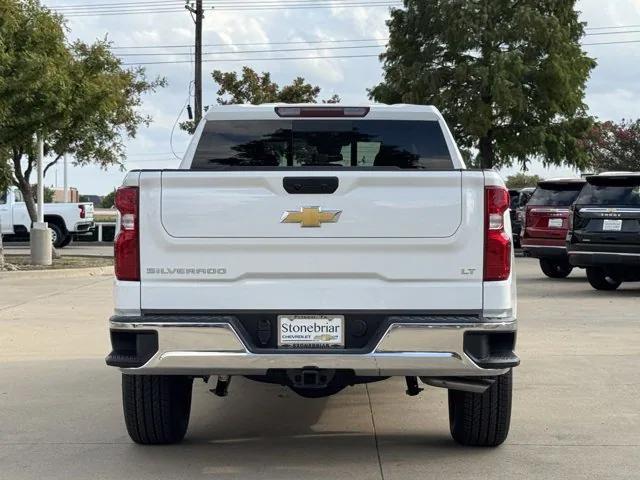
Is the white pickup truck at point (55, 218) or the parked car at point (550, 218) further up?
the parked car at point (550, 218)

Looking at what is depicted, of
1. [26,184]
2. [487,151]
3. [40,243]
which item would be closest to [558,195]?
[40,243]

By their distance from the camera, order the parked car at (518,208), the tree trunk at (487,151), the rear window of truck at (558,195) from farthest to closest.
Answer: the tree trunk at (487,151), the parked car at (518,208), the rear window of truck at (558,195)

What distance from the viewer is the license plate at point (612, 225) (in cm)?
1530

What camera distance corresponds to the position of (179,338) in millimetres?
5336

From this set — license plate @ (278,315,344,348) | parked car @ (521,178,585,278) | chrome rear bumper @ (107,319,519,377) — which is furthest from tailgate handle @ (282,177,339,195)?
parked car @ (521,178,585,278)

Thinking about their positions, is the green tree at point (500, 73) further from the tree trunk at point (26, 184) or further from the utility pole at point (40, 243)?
the utility pole at point (40, 243)

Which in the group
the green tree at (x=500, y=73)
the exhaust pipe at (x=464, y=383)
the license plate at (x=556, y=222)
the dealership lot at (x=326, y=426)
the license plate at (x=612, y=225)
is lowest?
the dealership lot at (x=326, y=426)

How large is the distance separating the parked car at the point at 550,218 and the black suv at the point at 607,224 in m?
2.36

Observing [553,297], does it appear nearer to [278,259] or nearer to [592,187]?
[592,187]

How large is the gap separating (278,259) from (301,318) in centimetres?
33

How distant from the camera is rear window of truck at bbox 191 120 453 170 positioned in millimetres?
7113

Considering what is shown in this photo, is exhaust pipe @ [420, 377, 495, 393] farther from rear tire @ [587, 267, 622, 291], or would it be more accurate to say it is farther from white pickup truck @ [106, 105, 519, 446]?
rear tire @ [587, 267, 622, 291]

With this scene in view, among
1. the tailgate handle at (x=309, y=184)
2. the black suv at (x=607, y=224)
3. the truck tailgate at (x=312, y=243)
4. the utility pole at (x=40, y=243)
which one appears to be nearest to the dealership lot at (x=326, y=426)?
the truck tailgate at (x=312, y=243)

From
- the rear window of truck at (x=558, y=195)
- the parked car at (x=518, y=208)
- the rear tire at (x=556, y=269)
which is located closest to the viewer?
the rear window of truck at (x=558, y=195)
